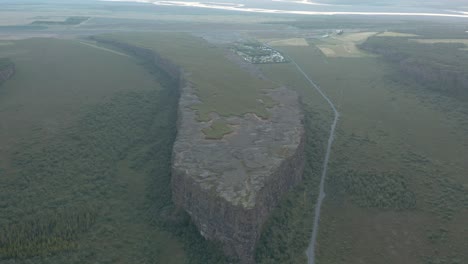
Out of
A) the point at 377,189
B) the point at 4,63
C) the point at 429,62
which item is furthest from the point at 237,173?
the point at 429,62

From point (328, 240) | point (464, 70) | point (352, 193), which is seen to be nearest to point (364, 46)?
point (464, 70)

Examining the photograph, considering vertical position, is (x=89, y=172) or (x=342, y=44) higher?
(x=342, y=44)

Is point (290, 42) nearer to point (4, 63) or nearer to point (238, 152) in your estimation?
point (4, 63)

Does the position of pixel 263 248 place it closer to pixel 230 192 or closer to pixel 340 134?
pixel 230 192

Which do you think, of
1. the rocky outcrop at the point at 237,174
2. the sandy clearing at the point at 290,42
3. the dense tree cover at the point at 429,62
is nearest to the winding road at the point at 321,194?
the rocky outcrop at the point at 237,174

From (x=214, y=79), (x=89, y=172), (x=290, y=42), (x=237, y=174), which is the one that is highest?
(x=290, y=42)

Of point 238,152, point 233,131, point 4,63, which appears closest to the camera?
point 238,152
